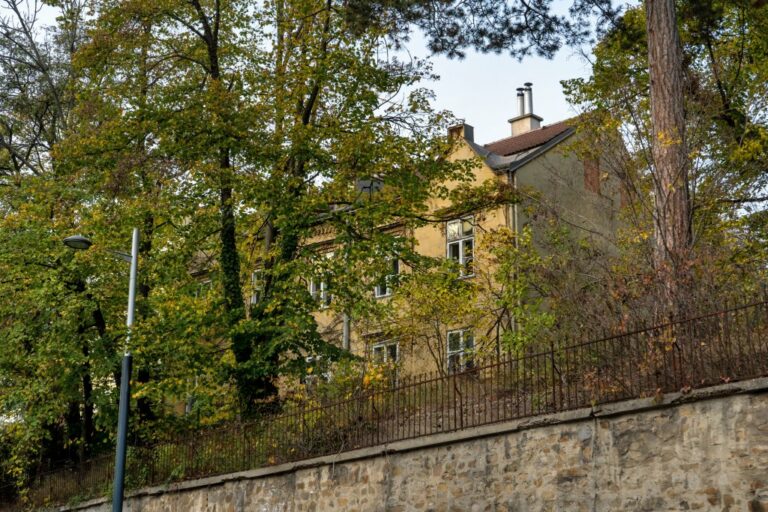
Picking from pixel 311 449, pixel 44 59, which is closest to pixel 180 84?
pixel 44 59

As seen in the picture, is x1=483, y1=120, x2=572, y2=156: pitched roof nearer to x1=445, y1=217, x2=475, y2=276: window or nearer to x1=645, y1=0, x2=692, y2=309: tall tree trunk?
x1=445, y1=217, x2=475, y2=276: window

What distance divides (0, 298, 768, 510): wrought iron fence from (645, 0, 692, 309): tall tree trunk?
1.96 m

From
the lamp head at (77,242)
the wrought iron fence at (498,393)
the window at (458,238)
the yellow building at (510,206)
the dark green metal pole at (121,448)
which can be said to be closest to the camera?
the wrought iron fence at (498,393)

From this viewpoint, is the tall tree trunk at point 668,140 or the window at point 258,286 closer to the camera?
the tall tree trunk at point 668,140

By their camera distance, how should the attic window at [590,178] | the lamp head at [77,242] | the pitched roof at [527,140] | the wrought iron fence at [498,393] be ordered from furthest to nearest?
1. the pitched roof at [527,140]
2. the attic window at [590,178]
3. the lamp head at [77,242]
4. the wrought iron fence at [498,393]

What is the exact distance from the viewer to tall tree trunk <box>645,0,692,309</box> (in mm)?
15859

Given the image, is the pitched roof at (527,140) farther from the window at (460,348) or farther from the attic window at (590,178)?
the window at (460,348)

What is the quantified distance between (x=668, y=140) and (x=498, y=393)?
4.76 meters

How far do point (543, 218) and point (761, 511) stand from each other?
12.9m

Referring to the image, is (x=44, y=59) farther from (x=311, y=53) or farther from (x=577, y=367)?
(x=577, y=367)

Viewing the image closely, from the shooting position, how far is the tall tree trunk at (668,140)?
624 inches

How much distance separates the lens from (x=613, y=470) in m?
12.8

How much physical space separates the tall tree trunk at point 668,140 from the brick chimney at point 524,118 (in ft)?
83.1

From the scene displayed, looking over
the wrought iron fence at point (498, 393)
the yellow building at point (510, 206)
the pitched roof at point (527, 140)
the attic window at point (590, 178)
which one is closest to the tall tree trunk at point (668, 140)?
the wrought iron fence at point (498, 393)
